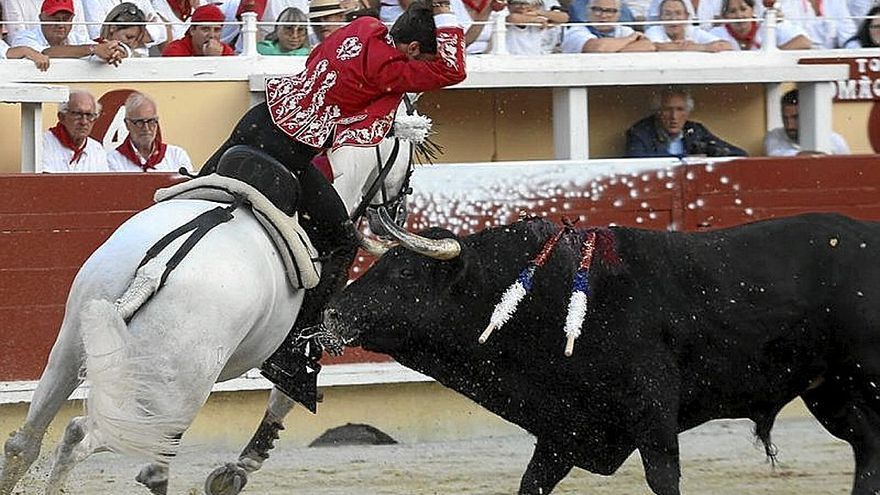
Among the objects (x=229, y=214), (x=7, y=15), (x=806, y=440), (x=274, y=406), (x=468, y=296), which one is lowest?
(x=806, y=440)

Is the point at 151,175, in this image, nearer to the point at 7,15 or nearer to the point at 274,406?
the point at 7,15

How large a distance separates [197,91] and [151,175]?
82 centimetres

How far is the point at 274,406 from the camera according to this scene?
5738 millimetres

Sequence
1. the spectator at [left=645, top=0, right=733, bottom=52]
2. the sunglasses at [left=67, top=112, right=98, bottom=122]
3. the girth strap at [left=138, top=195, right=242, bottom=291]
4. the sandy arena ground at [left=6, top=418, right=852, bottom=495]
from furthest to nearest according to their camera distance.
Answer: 1. the spectator at [left=645, top=0, right=733, bottom=52]
2. the sunglasses at [left=67, top=112, right=98, bottom=122]
3. the sandy arena ground at [left=6, top=418, right=852, bottom=495]
4. the girth strap at [left=138, top=195, right=242, bottom=291]

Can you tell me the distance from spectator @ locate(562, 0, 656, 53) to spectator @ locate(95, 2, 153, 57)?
91.0 inches

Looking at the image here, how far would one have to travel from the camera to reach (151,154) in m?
7.72

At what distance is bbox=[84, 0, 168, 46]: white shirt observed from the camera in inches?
314

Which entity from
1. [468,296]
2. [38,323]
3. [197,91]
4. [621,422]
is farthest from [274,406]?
[197,91]

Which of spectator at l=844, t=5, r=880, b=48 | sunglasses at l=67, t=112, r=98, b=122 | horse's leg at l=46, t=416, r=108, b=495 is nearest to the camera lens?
horse's leg at l=46, t=416, r=108, b=495

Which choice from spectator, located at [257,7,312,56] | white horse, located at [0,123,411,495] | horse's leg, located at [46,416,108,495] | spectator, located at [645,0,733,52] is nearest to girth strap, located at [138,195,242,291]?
white horse, located at [0,123,411,495]

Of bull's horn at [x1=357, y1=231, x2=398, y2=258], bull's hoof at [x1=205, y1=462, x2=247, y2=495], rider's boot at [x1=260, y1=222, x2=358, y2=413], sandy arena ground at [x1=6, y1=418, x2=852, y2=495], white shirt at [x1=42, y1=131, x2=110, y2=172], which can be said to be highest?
white shirt at [x1=42, y1=131, x2=110, y2=172]

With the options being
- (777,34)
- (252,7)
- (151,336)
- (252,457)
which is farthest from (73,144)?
(777,34)

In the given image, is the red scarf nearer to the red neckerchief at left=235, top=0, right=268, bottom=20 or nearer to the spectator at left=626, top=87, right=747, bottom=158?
the red neckerchief at left=235, top=0, right=268, bottom=20

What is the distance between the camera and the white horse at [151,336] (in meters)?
4.47
